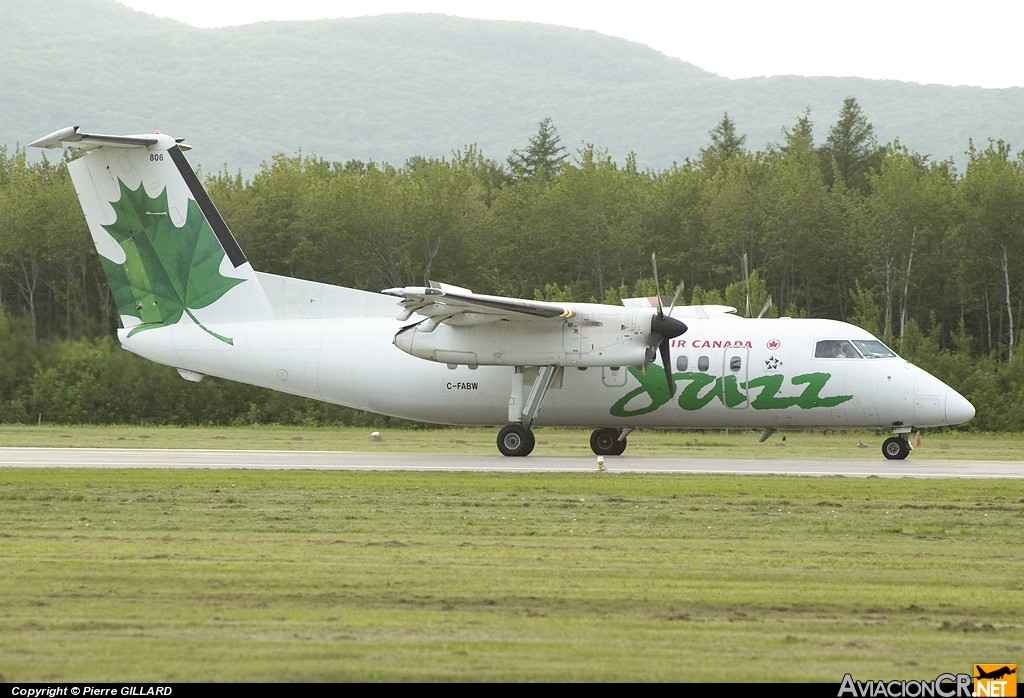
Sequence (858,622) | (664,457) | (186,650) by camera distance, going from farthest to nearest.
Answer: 1. (664,457)
2. (858,622)
3. (186,650)

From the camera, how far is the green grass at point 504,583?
8.50 metres

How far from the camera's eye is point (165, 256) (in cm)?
2733

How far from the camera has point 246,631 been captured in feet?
30.3

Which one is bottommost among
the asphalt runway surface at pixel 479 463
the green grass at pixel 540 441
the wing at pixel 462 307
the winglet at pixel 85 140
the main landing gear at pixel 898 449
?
the green grass at pixel 540 441

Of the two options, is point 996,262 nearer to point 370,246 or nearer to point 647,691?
point 370,246

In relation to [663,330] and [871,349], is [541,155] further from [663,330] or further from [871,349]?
[663,330]

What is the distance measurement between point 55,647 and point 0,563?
396 centimetres

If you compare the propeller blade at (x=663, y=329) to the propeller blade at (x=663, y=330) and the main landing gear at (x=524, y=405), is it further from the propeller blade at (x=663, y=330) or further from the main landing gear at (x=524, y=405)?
the main landing gear at (x=524, y=405)

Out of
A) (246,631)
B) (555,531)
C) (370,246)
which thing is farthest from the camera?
(370,246)

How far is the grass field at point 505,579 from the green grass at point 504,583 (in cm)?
4

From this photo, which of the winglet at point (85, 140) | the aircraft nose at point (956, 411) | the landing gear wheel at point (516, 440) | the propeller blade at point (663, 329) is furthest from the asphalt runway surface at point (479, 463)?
the winglet at point (85, 140)

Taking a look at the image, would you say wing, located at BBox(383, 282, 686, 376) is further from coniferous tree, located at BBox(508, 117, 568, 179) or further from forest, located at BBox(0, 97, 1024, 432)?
coniferous tree, located at BBox(508, 117, 568, 179)

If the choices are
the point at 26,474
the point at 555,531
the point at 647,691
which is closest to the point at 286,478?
the point at 26,474

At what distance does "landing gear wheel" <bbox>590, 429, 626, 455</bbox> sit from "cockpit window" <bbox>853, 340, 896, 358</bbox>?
17.8ft
